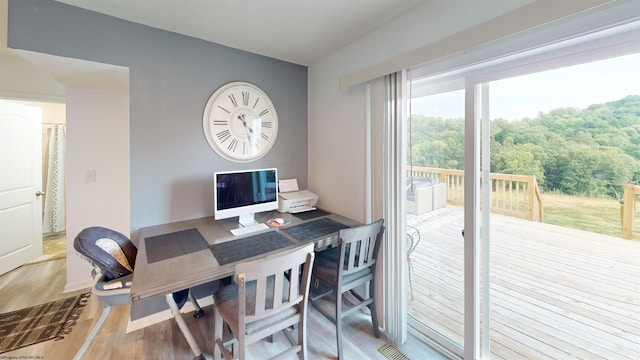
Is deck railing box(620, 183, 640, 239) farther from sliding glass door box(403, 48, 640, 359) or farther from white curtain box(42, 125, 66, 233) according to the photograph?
white curtain box(42, 125, 66, 233)

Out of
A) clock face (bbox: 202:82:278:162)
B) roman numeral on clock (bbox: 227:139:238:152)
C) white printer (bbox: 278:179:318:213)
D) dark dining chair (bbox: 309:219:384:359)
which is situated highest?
clock face (bbox: 202:82:278:162)

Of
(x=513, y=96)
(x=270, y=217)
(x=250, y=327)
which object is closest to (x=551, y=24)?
(x=513, y=96)

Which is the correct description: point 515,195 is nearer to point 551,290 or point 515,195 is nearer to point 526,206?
point 526,206

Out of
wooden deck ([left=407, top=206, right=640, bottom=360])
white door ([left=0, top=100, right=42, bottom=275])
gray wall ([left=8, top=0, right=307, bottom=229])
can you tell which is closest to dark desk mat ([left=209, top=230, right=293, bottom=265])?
gray wall ([left=8, top=0, right=307, bottom=229])

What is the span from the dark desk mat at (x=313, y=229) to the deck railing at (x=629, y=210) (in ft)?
4.84

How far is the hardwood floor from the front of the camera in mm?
1633

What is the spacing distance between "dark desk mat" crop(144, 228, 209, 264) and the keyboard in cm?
22

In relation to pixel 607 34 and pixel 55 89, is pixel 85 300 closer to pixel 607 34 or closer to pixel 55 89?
pixel 55 89

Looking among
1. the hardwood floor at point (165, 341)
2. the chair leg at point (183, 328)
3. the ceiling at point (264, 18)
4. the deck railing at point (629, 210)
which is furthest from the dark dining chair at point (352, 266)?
the ceiling at point (264, 18)

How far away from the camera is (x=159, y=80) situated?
74.7 inches

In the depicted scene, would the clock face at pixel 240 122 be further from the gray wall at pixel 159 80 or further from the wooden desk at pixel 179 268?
the wooden desk at pixel 179 268

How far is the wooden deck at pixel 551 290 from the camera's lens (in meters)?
1.10

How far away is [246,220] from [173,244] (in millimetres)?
575

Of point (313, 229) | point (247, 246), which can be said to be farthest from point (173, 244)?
point (313, 229)
